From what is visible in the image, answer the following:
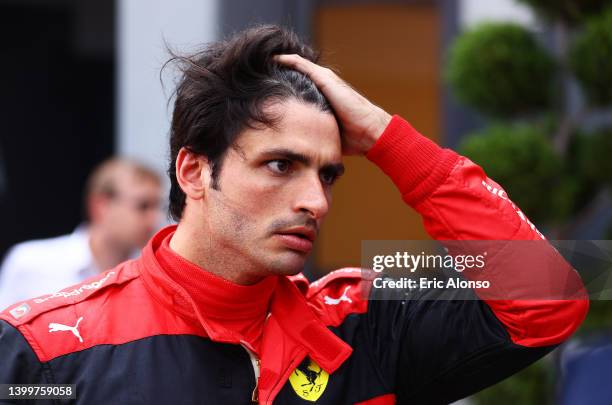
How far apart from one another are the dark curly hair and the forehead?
2 cm

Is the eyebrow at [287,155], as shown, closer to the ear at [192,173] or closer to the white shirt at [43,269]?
the ear at [192,173]

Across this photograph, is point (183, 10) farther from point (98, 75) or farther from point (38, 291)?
point (38, 291)

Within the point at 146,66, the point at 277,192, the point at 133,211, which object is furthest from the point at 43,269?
the point at 277,192

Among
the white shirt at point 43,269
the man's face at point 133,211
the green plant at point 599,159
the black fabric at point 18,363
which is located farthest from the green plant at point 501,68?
the black fabric at point 18,363

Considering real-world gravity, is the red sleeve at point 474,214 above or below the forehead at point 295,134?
below

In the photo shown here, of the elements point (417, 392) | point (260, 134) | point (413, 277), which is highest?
point (260, 134)

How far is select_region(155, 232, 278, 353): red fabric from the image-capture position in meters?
2.54

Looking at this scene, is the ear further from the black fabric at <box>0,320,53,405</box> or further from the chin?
the black fabric at <box>0,320,53,405</box>

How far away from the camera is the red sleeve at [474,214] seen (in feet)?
8.45

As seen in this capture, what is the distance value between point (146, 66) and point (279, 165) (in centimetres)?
417

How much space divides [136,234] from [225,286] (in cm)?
279

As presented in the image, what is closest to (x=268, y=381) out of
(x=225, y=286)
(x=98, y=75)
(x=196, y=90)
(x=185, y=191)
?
(x=225, y=286)

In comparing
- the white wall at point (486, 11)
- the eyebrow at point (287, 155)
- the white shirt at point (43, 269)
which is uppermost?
the eyebrow at point (287, 155)

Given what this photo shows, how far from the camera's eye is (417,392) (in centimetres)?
266
